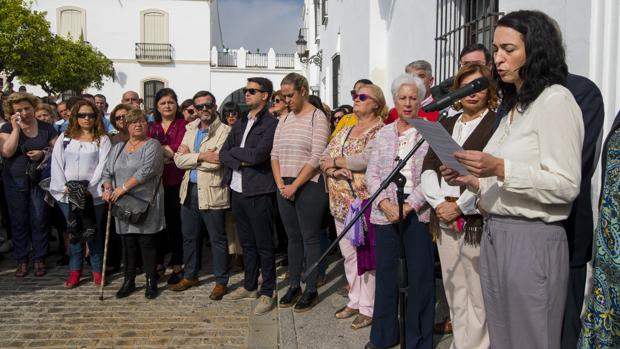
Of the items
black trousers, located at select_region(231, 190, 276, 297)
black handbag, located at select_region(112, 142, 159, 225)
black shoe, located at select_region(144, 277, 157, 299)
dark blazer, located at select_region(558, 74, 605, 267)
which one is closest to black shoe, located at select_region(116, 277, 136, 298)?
black shoe, located at select_region(144, 277, 157, 299)

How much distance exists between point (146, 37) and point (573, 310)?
3305 cm

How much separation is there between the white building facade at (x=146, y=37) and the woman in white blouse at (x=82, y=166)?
27.2m

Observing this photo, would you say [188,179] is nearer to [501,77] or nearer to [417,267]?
[417,267]

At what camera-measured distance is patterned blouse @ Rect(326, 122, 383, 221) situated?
162 inches

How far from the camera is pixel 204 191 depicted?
204 inches

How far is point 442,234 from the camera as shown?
126 inches

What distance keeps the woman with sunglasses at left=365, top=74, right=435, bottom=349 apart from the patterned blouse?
0.49m

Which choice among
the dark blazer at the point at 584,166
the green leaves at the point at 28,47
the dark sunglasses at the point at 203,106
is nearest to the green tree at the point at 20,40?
the green leaves at the point at 28,47

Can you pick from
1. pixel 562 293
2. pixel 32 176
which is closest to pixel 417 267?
pixel 562 293

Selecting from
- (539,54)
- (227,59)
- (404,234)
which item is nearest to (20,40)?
(227,59)

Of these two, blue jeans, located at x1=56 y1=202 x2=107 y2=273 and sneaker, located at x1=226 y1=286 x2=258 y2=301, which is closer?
sneaker, located at x1=226 y1=286 x2=258 y2=301

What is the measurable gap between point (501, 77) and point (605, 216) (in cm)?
71

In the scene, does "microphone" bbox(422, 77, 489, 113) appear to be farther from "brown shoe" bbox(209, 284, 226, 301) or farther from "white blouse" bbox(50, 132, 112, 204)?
→ "white blouse" bbox(50, 132, 112, 204)

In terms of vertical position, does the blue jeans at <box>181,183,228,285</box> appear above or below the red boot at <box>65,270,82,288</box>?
above
